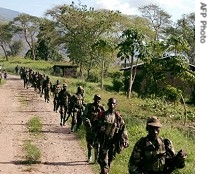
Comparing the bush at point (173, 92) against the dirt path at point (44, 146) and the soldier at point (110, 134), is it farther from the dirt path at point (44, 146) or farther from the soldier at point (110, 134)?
the soldier at point (110, 134)

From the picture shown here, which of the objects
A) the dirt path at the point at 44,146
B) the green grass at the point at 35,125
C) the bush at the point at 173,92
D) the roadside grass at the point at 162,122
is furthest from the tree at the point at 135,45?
the green grass at the point at 35,125

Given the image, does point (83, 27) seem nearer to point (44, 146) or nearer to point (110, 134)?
point (44, 146)

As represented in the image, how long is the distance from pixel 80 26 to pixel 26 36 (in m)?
29.0

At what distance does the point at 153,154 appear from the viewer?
6004 millimetres

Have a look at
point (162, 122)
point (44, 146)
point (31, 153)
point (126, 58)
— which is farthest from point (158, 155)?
point (126, 58)

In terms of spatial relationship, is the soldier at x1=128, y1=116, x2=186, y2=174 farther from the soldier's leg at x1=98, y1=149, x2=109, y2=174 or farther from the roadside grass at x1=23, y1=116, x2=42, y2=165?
the roadside grass at x1=23, y1=116, x2=42, y2=165

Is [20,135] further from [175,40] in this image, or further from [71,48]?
[71,48]

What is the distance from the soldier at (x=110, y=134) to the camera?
28.5 feet

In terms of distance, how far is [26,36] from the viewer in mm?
80562

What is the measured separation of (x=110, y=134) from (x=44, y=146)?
490 centimetres

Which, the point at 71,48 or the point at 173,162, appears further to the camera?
the point at 71,48

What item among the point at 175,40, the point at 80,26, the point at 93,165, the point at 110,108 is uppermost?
the point at 80,26

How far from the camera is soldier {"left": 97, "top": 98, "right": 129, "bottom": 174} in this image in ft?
28.5

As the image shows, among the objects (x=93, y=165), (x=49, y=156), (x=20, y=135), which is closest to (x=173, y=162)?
(x=93, y=165)
